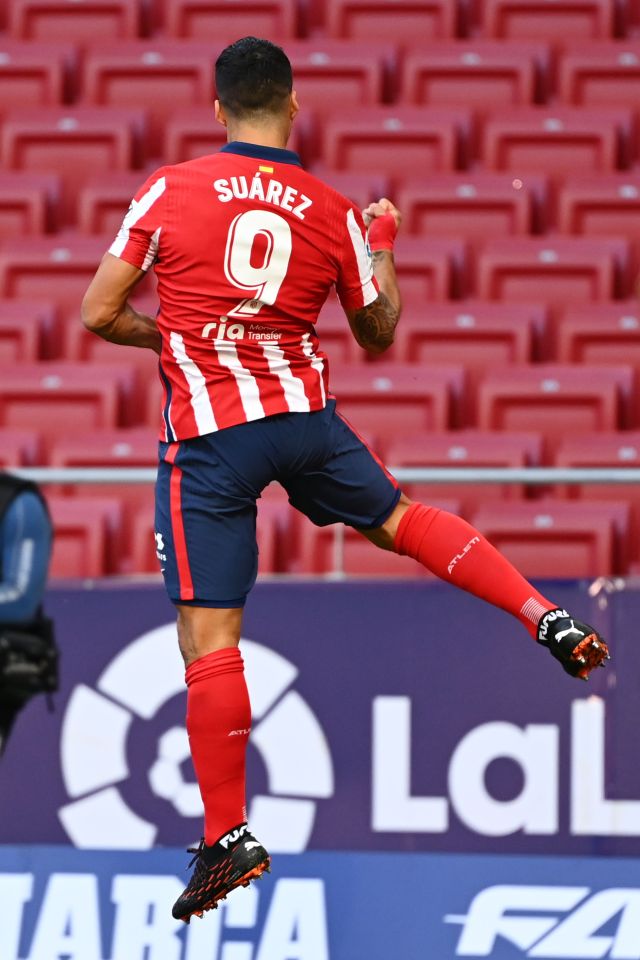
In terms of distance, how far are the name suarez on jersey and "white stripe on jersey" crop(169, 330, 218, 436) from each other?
0.35 metres

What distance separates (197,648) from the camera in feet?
13.1

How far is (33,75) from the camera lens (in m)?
8.78

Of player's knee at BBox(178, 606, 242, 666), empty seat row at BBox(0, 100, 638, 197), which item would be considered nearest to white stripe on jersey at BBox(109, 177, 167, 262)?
player's knee at BBox(178, 606, 242, 666)

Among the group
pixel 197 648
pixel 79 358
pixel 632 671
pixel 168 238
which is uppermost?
pixel 168 238

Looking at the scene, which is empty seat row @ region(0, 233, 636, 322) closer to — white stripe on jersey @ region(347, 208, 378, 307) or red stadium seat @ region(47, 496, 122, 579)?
red stadium seat @ region(47, 496, 122, 579)

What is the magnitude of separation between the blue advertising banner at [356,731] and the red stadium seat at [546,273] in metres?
2.33

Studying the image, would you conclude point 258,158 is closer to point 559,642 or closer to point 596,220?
point 559,642

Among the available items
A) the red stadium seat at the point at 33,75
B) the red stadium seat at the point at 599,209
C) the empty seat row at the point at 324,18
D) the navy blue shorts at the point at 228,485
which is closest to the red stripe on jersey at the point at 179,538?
the navy blue shorts at the point at 228,485

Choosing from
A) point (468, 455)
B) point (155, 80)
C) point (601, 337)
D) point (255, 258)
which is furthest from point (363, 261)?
point (155, 80)

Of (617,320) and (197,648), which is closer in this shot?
(197,648)

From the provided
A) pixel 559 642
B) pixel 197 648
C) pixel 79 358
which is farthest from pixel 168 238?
pixel 79 358

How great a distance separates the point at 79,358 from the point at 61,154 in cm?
157

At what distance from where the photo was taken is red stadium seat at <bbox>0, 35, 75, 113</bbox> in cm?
873

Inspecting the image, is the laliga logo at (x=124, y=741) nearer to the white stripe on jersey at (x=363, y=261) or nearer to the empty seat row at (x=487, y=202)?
the white stripe on jersey at (x=363, y=261)
